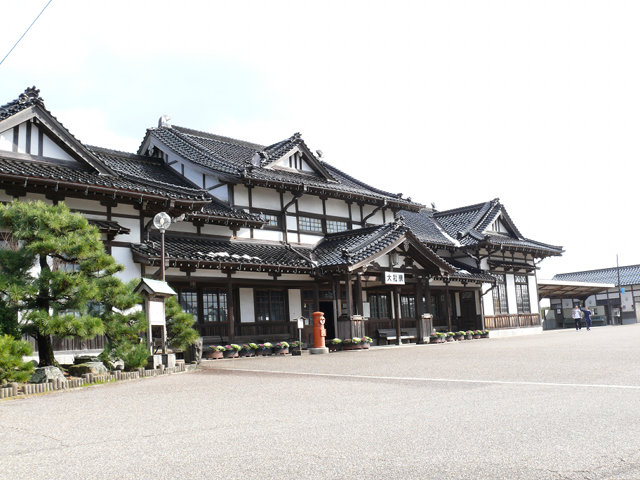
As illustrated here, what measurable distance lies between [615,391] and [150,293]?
9067 millimetres

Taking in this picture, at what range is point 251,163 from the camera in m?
22.5

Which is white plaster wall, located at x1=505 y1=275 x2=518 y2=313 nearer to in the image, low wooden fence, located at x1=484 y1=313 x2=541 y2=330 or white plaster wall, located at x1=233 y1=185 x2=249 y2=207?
low wooden fence, located at x1=484 y1=313 x2=541 y2=330

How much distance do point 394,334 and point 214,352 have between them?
9.92 meters

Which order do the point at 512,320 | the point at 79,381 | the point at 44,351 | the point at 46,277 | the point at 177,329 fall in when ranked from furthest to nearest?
1. the point at 512,320
2. the point at 177,329
3. the point at 44,351
4. the point at 46,277
5. the point at 79,381

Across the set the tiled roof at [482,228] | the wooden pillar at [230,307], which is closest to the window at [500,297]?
the tiled roof at [482,228]

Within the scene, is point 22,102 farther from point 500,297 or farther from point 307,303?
point 500,297

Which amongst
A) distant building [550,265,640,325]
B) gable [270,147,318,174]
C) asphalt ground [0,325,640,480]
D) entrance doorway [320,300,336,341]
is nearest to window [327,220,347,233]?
gable [270,147,318,174]

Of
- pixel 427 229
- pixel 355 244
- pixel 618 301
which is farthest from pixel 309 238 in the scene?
pixel 618 301

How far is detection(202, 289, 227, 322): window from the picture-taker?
20141mm

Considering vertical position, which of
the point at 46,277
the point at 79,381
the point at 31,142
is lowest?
the point at 79,381

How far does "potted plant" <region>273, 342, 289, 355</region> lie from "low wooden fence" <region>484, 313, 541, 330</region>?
1453 cm

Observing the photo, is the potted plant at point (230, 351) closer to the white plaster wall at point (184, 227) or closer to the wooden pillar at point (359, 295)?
the white plaster wall at point (184, 227)

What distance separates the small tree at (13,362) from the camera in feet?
32.5

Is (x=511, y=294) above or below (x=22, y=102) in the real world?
below
